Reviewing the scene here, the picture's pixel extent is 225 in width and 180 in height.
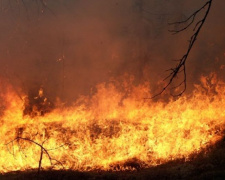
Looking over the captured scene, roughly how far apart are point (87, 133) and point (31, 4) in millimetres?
7434

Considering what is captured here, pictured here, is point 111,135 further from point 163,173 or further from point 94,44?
point 94,44

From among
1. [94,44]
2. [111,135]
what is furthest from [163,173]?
[94,44]

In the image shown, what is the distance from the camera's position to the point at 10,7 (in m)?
13.0

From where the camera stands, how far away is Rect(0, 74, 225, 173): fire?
7.61m

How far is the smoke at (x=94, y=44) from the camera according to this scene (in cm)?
1300

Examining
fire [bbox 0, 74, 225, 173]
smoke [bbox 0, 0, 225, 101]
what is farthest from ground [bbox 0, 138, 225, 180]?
smoke [bbox 0, 0, 225, 101]

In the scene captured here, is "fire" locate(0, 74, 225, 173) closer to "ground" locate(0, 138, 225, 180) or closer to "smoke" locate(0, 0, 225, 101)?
"ground" locate(0, 138, 225, 180)

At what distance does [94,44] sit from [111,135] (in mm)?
5440

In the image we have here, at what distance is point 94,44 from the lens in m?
13.1

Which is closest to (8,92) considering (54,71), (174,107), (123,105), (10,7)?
(54,71)

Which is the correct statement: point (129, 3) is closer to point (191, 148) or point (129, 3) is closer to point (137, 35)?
point (137, 35)

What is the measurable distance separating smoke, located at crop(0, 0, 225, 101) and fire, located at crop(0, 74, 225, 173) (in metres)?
1.37

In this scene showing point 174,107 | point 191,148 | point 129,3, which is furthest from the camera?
point 129,3

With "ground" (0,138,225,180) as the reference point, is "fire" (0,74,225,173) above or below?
above
